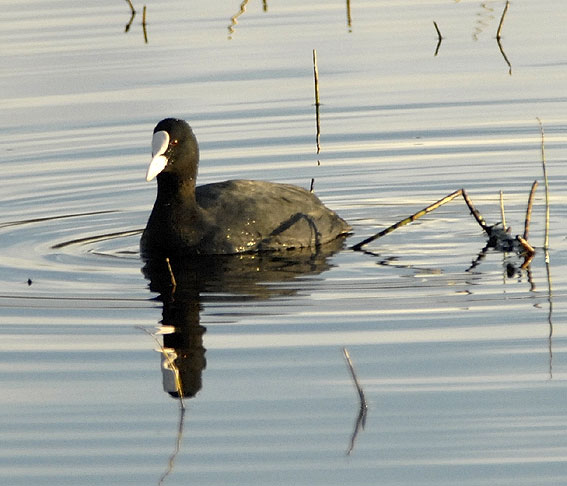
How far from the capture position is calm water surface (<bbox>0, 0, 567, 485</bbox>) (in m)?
5.49

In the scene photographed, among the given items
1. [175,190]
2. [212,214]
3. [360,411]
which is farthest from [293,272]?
[360,411]

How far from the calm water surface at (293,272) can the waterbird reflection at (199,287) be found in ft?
0.11

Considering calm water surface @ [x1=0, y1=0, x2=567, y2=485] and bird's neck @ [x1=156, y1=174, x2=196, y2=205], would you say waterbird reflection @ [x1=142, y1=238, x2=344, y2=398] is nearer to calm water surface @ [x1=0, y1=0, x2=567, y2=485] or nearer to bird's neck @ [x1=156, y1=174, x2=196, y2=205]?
calm water surface @ [x1=0, y1=0, x2=567, y2=485]

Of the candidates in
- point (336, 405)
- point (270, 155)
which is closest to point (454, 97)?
point (270, 155)

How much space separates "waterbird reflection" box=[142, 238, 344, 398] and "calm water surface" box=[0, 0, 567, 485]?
0.03 meters

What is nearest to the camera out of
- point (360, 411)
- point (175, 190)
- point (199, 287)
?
point (360, 411)

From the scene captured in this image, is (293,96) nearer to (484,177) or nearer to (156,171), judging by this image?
(484,177)

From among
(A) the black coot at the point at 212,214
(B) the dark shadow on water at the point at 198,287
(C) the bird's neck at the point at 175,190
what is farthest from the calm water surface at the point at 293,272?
(C) the bird's neck at the point at 175,190

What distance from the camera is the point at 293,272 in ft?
28.2

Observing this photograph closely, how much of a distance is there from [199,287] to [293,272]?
0.66 m

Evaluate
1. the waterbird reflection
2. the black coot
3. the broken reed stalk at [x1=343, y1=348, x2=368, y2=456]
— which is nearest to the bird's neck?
the black coot

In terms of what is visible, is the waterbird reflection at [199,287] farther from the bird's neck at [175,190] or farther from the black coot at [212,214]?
the bird's neck at [175,190]

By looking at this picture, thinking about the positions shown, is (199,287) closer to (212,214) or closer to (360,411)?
(212,214)

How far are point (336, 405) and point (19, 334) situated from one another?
211 cm
